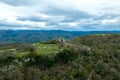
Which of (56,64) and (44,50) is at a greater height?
(44,50)

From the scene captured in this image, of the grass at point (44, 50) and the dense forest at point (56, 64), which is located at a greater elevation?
the grass at point (44, 50)

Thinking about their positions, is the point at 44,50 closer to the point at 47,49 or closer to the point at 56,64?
the point at 47,49

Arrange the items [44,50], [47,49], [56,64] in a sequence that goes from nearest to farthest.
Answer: [56,64] < [44,50] < [47,49]

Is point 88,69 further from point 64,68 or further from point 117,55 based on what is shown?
point 117,55

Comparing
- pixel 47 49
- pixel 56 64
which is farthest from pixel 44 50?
pixel 56 64

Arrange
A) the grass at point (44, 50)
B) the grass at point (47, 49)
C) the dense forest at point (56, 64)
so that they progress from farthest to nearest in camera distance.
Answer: the grass at point (47, 49), the grass at point (44, 50), the dense forest at point (56, 64)

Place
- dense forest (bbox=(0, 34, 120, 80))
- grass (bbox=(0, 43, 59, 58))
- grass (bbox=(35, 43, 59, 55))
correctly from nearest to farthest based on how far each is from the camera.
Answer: dense forest (bbox=(0, 34, 120, 80)) < grass (bbox=(0, 43, 59, 58)) < grass (bbox=(35, 43, 59, 55))

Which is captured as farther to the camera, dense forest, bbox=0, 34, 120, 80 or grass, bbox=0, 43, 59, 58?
grass, bbox=0, 43, 59, 58

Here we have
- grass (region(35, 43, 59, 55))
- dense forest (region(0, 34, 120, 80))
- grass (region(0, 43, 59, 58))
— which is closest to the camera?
dense forest (region(0, 34, 120, 80))

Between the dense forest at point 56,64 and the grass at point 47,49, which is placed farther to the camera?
the grass at point 47,49

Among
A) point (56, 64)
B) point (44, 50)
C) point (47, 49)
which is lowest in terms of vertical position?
point (56, 64)

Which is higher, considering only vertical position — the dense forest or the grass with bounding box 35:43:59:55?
the grass with bounding box 35:43:59:55

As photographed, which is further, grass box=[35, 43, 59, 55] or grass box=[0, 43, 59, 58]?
grass box=[35, 43, 59, 55]
